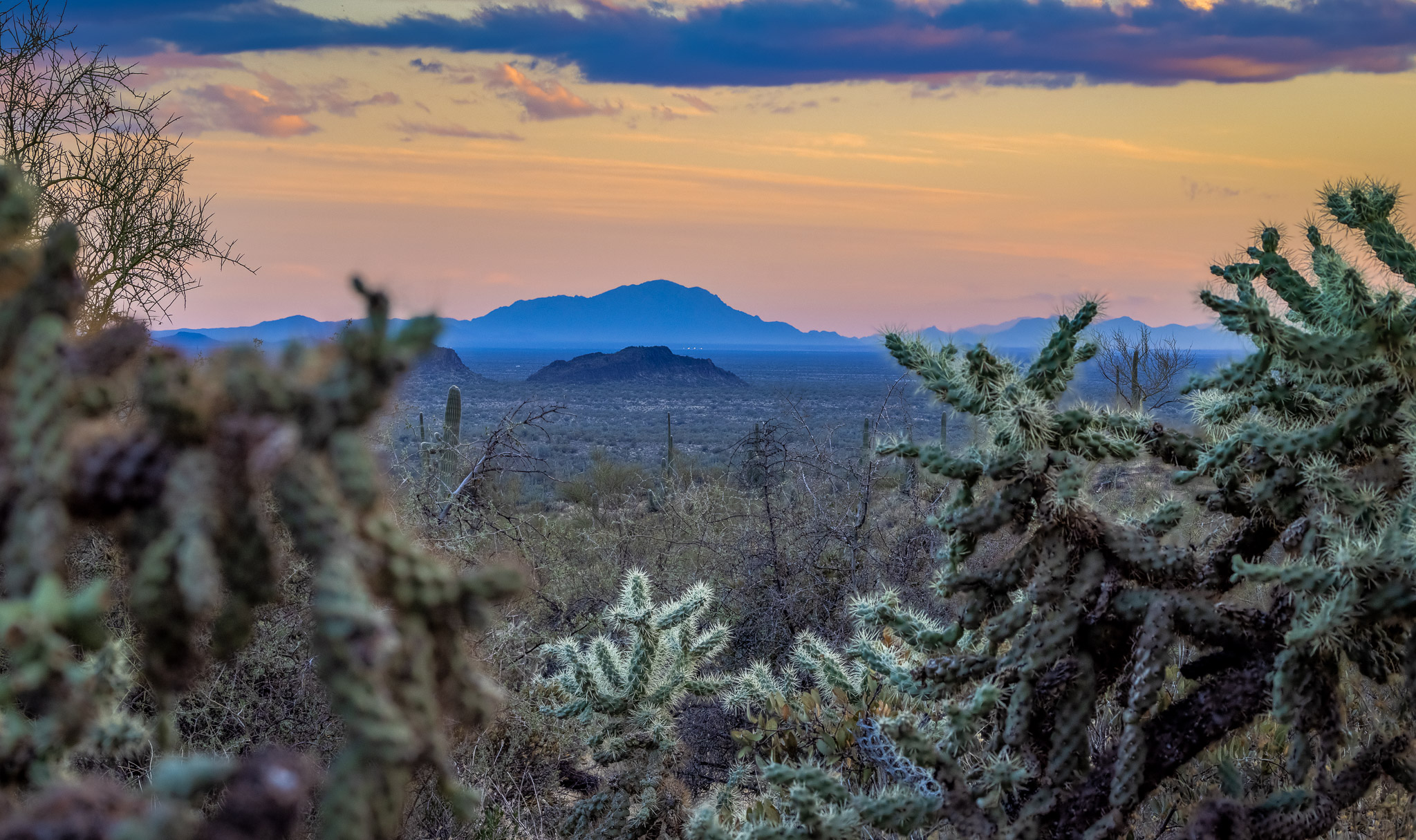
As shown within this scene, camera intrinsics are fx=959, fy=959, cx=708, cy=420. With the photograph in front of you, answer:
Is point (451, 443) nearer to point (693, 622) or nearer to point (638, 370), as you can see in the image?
point (693, 622)

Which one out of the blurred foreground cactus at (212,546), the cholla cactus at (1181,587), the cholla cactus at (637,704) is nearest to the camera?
the blurred foreground cactus at (212,546)

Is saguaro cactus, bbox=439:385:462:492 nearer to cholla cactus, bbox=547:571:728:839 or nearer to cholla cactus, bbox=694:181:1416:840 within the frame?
cholla cactus, bbox=547:571:728:839

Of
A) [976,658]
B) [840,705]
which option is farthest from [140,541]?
[840,705]

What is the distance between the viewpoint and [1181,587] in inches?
119

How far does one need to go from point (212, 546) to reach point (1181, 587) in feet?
9.34

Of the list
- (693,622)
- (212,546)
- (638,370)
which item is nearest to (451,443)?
(693,622)

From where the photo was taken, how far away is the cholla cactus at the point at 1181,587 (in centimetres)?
276

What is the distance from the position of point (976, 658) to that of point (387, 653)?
267cm

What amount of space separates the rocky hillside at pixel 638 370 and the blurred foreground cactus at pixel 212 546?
71.1m

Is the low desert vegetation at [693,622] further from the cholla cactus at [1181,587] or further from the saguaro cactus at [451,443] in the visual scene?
the saguaro cactus at [451,443]

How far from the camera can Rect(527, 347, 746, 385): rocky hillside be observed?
7662cm

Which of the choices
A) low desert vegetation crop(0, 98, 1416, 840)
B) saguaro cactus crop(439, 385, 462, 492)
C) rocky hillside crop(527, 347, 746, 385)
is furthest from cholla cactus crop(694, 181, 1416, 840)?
rocky hillside crop(527, 347, 746, 385)

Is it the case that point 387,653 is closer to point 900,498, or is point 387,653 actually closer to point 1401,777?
point 1401,777

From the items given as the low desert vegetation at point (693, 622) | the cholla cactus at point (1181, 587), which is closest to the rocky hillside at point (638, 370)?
the low desert vegetation at point (693, 622)
